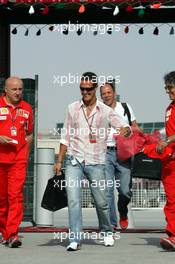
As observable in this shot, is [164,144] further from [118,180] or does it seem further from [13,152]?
[118,180]

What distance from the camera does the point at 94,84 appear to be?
366 inches

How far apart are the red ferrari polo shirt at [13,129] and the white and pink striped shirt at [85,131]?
57 centimetres

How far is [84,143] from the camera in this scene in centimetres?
927

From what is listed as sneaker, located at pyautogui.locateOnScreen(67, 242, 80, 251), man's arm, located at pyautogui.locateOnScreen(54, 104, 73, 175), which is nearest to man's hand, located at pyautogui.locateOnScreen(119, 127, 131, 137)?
man's arm, located at pyautogui.locateOnScreen(54, 104, 73, 175)

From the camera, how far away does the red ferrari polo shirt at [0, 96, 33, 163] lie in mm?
9594

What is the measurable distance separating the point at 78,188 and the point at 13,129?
0.96 m

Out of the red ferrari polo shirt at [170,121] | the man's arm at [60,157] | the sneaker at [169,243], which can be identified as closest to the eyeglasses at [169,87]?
the red ferrari polo shirt at [170,121]

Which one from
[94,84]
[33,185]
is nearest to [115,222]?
[33,185]

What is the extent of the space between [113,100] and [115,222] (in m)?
1.56

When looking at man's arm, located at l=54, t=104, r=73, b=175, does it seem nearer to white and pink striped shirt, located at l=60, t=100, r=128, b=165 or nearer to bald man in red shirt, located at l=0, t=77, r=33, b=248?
white and pink striped shirt, located at l=60, t=100, r=128, b=165

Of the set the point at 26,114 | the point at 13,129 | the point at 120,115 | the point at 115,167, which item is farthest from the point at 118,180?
the point at 13,129

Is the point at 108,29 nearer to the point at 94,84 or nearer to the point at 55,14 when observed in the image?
the point at 55,14

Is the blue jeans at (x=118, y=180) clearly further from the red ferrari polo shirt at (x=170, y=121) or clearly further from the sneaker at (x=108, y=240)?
the red ferrari polo shirt at (x=170, y=121)

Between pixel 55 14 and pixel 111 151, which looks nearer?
pixel 111 151
